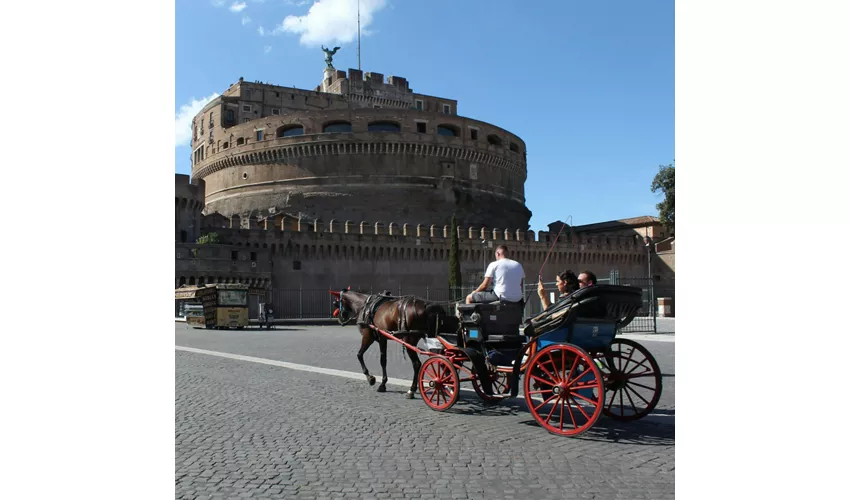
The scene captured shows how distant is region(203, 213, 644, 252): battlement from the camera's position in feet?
102

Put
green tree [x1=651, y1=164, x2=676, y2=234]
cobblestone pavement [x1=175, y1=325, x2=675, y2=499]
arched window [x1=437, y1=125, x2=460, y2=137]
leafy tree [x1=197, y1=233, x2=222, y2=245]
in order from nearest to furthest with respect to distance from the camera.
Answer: cobblestone pavement [x1=175, y1=325, x2=675, y2=499] → leafy tree [x1=197, y1=233, x2=222, y2=245] → green tree [x1=651, y1=164, x2=676, y2=234] → arched window [x1=437, y1=125, x2=460, y2=137]

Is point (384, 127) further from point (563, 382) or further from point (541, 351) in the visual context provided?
point (563, 382)

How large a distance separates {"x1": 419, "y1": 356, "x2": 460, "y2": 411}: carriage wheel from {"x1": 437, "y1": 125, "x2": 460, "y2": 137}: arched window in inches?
1586

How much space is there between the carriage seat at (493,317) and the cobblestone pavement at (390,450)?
74cm

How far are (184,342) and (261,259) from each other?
15028 millimetres

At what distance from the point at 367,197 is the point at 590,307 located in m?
38.1

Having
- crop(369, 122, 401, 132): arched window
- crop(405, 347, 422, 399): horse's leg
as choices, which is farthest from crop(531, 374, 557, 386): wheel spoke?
crop(369, 122, 401, 132): arched window

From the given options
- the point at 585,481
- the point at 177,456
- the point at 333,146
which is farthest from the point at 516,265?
the point at 333,146

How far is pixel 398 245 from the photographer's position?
109 feet

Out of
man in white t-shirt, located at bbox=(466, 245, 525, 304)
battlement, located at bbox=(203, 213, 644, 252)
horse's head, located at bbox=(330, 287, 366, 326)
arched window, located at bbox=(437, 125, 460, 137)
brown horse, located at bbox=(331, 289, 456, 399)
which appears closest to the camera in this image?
man in white t-shirt, located at bbox=(466, 245, 525, 304)

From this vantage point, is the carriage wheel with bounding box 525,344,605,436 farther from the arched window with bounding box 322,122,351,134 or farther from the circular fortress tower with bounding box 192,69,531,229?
the arched window with bounding box 322,122,351,134

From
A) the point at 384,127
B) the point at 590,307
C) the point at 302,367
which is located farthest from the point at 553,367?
the point at 384,127

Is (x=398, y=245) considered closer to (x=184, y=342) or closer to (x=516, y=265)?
(x=184, y=342)

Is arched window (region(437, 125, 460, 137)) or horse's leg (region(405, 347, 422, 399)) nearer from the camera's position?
horse's leg (region(405, 347, 422, 399))
